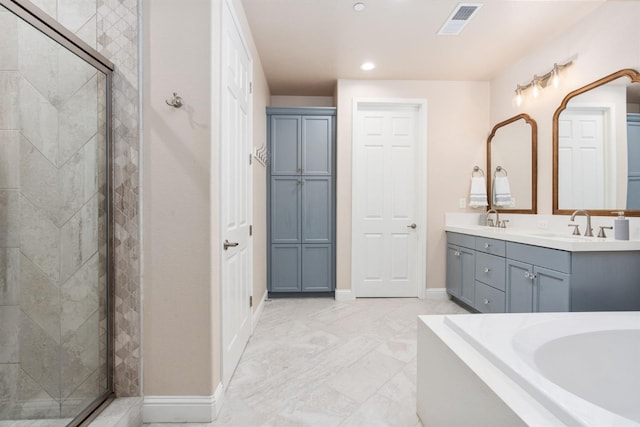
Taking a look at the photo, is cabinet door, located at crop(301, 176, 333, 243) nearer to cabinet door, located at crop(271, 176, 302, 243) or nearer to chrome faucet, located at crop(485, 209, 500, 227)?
cabinet door, located at crop(271, 176, 302, 243)

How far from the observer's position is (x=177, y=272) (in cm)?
159

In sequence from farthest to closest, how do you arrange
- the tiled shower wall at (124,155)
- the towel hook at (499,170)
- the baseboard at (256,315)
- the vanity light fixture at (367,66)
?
the towel hook at (499,170) → the vanity light fixture at (367,66) → the baseboard at (256,315) → the tiled shower wall at (124,155)

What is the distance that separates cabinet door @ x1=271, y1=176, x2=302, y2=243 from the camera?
12.2ft

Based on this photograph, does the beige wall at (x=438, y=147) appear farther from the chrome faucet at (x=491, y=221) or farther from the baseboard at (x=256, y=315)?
the baseboard at (x=256, y=315)

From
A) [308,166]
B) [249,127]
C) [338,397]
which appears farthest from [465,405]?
[308,166]

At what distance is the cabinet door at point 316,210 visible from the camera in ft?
12.3

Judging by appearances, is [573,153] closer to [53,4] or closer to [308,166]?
[308,166]

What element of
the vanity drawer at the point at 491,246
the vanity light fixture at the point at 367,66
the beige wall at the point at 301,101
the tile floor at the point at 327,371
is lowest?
the tile floor at the point at 327,371

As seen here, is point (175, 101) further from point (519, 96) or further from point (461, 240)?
point (519, 96)

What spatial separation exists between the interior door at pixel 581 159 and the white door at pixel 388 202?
1369 millimetres

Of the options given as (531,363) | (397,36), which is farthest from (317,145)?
(531,363)

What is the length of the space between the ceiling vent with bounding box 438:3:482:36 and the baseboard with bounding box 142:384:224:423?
303cm

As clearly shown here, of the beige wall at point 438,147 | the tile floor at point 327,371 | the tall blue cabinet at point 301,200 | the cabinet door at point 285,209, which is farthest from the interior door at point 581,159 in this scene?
the cabinet door at point 285,209

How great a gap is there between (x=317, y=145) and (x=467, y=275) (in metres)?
2.13
